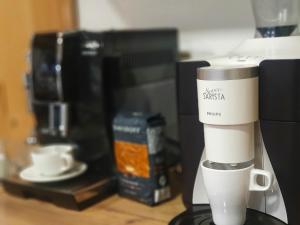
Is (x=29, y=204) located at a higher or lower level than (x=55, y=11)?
lower

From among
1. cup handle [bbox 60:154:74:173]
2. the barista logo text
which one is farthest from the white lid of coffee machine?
cup handle [bbox 60:154:74:173]

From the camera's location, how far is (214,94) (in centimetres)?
66

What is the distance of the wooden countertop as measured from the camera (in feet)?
2.80

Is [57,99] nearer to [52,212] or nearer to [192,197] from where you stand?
[52,212]

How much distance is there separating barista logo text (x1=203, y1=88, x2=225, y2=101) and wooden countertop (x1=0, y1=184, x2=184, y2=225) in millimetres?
290

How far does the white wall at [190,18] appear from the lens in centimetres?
114

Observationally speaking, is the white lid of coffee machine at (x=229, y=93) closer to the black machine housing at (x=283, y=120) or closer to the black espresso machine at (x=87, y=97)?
the black machine housing at (x=283, y=120)

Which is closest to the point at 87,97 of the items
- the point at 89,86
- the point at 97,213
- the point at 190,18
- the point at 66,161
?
the point at 89,86

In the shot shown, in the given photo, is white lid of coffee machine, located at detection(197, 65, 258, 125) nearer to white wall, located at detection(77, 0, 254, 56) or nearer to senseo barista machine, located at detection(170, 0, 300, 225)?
senseo barista machine, located at detection(170, 0, 300, 225)

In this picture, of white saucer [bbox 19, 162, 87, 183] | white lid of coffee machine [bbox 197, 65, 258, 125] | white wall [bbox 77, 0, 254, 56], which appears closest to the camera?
white lid of coffee machine [bbox 197, 65, 258, 125]

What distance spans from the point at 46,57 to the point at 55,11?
510 mm

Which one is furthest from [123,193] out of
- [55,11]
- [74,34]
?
[55,11]

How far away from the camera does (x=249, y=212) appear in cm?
74

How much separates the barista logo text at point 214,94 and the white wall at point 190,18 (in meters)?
0.50
